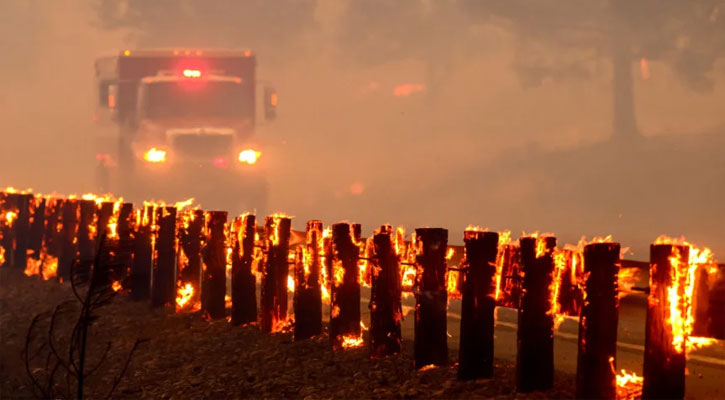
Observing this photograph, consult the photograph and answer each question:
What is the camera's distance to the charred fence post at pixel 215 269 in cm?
616

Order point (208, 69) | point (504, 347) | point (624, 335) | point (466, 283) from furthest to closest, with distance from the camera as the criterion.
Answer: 1. point (208, 69)
2. point (624, 335)
3. point (504, 347)
4. point (466, 283)

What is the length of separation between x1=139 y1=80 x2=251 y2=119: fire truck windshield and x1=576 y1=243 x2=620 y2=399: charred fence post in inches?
540

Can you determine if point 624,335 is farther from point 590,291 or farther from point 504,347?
point 590,291

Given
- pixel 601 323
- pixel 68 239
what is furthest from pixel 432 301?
pixel 68 239

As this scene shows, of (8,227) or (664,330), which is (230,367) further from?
(8,227)

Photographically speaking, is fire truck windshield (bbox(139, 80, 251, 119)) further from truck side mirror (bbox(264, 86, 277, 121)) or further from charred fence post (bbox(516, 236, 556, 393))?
charred fence post (bbox(516, 236, 556, 393))

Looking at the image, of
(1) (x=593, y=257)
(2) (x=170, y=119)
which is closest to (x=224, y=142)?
(2) (x=170, y=119)

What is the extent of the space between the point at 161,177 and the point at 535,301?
14.4 m

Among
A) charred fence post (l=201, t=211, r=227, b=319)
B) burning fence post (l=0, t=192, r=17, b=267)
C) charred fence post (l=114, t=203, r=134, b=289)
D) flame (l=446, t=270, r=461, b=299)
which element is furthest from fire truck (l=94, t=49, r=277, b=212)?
flame (l=446, t=270, r=461, b=299)

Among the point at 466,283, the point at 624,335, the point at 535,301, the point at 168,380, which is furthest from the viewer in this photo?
the point at 624,335

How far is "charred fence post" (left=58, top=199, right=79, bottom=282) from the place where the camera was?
823 centimetres

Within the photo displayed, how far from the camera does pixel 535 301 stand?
140 inches

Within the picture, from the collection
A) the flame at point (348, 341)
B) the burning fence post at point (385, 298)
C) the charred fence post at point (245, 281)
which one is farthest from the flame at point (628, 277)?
the charred fence post at point (245, 281)

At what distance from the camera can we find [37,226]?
29.4 ft
